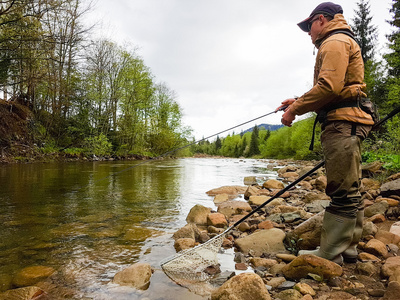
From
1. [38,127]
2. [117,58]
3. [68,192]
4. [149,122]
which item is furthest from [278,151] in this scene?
[68,192]

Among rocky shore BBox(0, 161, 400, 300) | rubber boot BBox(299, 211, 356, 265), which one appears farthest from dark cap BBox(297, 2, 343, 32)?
rubber boot BBox(299, 211, 356, 265)

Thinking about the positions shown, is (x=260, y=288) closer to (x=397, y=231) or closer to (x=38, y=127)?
(x=397, y=231)

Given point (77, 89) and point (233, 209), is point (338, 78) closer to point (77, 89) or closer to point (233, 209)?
point (233, 209)

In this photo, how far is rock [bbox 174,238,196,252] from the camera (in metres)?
3.43

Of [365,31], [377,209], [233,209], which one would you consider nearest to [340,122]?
[377,209]

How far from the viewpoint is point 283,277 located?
2.47 metres

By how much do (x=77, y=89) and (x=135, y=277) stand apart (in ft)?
84.6

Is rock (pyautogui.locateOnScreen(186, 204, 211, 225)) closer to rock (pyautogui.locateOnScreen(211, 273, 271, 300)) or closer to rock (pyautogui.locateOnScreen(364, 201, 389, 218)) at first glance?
rock (pyautogui.locateOnScreen(211, 273, 271, 300))

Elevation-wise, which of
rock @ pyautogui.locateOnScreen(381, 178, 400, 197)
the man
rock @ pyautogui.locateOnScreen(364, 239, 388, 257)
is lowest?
rock @ pyautogui.locateOnScreen(364, 239, 388, 257)

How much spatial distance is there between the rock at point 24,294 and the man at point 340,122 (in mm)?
2752

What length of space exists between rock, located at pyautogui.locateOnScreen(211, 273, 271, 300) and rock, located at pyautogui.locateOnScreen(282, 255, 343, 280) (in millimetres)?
539

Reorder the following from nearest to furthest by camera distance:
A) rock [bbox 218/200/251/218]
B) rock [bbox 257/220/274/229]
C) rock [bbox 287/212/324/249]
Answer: rock [bbox 287/212/324/249] → rock [bbox 257/220/274/229] → rock [bbox 218/200/251/218]

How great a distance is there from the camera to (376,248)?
2803mm

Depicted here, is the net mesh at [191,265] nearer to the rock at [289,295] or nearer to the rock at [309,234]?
the rock at [289,295]
